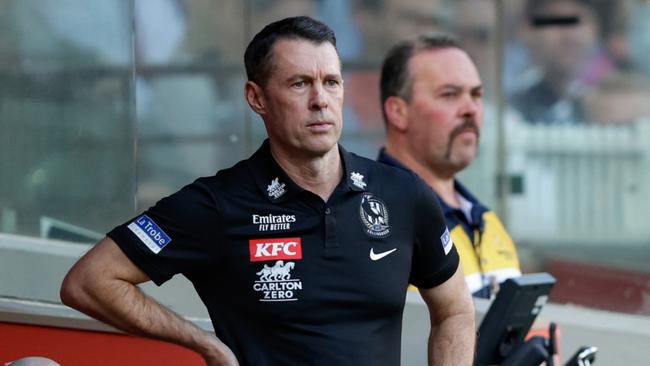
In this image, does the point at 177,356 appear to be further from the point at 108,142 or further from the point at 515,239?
the point at 515,239

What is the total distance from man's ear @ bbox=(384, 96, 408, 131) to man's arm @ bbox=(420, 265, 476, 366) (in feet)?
4.84

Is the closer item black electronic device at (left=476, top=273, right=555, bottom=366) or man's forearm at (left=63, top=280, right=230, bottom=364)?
man's forearm at (left=63, top=280, right=230, bottom=364)

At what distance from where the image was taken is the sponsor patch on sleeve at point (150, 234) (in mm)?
3535

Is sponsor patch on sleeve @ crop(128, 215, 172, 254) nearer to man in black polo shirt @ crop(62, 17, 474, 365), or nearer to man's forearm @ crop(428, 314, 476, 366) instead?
man in black polo shirt @ crop(62, 17, 474, 365)

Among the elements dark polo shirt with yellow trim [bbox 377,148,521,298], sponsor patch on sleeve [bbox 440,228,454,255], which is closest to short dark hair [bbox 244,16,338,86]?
sponsor patch on sleeve [bbox 440,228,454,255]

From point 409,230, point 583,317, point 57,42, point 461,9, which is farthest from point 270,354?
point 461,9

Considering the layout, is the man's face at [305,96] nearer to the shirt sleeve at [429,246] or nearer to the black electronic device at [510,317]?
the shirt sleeve at [429,246]

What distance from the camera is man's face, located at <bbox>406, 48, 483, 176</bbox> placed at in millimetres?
5184

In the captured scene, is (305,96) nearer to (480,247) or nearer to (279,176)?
(279,176)

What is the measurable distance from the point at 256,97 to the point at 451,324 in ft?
2.45

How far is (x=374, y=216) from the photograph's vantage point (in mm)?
3633

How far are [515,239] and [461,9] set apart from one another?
1460mm

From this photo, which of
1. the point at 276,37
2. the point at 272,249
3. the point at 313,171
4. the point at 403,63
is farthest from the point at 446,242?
the point at 403,63

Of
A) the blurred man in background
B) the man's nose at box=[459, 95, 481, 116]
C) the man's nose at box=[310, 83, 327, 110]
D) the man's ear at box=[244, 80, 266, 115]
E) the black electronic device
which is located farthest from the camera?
the man's nose at box=[459, 95, 481, 116]
